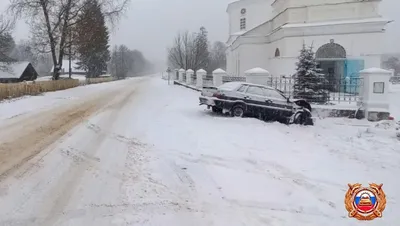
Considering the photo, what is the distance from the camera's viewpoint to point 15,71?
5875 centimetres

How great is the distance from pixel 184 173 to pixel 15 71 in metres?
62.5

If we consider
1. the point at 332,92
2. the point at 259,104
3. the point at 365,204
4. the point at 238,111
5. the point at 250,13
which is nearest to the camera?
the point at 365,204

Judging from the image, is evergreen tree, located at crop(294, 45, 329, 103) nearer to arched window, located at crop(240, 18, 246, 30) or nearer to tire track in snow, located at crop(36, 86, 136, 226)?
tire track in snow, located at crop(36, 86, 136, 226)

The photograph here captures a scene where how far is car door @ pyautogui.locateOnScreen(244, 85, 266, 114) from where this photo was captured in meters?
12.3

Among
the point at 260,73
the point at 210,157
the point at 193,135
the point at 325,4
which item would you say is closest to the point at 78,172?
the point at 210,157

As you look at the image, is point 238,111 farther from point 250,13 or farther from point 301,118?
point 250,13

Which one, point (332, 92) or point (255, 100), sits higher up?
point (332, 92)

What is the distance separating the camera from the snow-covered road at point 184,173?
165 inches

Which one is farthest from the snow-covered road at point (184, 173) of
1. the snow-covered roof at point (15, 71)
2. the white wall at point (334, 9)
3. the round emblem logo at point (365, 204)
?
the snow-covered roof at point (15, 71)

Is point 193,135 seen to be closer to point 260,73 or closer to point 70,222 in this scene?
Result: point 70,222

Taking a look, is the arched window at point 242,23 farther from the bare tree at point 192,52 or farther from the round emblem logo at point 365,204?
the round emblem logo at point 365,204

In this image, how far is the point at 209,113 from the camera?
43.8 ft

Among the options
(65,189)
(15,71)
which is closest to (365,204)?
(65,189)

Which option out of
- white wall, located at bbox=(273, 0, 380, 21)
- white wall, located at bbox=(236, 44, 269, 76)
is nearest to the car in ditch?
white wall, located at bbox=(273, 0, 380, 21)
